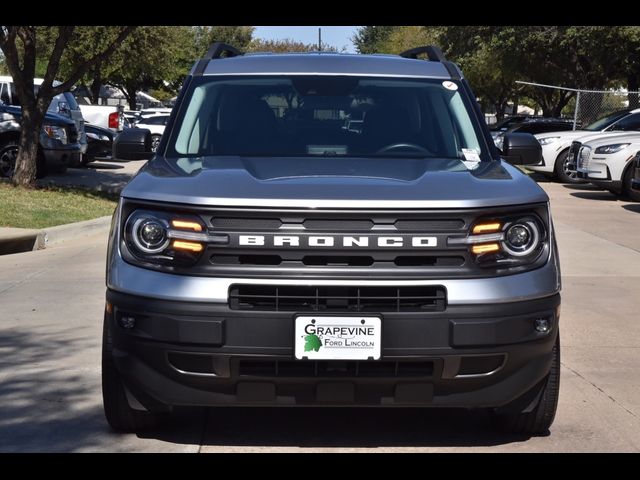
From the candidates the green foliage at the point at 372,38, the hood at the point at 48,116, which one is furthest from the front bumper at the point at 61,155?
the green foliage at the point at 372,38

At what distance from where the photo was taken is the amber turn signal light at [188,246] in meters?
4.57

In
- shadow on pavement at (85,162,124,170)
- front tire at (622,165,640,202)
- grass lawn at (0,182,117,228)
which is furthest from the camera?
shadow on pavement at (85,162,124,170)

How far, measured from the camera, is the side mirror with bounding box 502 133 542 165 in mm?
6316

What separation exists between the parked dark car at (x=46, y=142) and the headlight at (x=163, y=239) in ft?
50.5

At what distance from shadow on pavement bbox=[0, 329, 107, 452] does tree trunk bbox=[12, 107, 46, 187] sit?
34.8ft

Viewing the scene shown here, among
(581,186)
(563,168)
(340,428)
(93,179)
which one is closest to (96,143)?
(93,179)

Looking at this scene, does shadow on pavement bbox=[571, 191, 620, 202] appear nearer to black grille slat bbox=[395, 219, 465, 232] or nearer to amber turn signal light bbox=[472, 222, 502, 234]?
amber turn signal light bbox=[472, 222, 502, 234]

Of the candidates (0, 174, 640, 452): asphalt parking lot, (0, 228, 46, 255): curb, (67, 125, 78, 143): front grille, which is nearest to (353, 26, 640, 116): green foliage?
(67, 125, 78, 143): front grille

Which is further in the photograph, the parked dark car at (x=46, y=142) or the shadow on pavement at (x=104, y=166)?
the shadow on pavement at (x=104, y=166)

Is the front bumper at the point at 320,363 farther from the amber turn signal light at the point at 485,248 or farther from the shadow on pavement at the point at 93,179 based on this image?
the shadow on pavement at the point at 93,179
